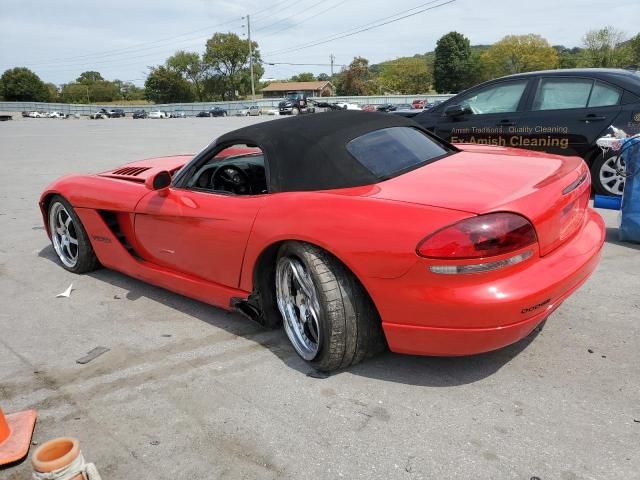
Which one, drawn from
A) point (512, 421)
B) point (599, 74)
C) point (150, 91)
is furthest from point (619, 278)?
point (150, 91)

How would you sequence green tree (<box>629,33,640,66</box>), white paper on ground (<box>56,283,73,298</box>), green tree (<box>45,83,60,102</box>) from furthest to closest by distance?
1. green tree (<box>45,83,60,102</box>)
2. green tree (<box>629,33,640,66</box>)
3. white paper on ground (<box>56,283,73,298</box>)

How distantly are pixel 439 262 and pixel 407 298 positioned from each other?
224 millimetres

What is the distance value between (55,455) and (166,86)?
362ft

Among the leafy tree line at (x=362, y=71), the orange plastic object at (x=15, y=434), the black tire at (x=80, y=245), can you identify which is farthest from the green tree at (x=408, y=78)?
the orange plastic object at (x=15, y=434)

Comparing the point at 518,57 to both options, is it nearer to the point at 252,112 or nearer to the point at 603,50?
the point at 603,50

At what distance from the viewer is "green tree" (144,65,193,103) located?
10331 cm

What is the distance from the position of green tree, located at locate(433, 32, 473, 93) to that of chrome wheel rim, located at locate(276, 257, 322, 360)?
9775 cm

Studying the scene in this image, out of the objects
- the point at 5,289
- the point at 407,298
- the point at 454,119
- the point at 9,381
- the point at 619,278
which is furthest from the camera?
the point at 454,119

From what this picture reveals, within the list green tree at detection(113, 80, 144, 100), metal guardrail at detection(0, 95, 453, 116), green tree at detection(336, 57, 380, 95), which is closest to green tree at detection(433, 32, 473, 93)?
green tree at detection(336, 57, 380, 95)

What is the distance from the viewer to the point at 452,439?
2.18 m

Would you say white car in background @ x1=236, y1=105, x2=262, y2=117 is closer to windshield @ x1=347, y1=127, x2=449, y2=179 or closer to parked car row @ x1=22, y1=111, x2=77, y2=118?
parked car row @ x1=22, y1=111, x2=77, y2=118

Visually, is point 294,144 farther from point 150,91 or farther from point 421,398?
point 150,91

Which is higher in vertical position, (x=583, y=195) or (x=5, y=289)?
(x=583, y=195)

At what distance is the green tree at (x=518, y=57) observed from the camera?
97.2 m
